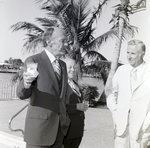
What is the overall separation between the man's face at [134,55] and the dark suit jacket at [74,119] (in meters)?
0.69

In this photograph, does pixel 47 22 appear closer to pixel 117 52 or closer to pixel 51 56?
pixel 51 56

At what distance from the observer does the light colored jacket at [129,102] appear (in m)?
2.24

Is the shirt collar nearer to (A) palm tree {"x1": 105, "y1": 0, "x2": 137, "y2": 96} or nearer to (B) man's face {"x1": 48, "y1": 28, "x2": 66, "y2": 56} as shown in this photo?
(B) man's face {"x1": 48, "y1": 28, "x2": 66, "y2": 56}

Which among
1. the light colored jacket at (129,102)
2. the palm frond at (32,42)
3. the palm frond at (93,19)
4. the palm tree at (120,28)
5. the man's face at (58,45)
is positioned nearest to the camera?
the light colored jacket at (129,102)

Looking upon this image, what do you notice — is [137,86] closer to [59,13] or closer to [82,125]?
[82,125]

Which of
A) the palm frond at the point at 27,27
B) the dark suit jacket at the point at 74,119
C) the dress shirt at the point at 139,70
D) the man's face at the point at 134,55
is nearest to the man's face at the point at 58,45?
the palm frond at the point at 27,27

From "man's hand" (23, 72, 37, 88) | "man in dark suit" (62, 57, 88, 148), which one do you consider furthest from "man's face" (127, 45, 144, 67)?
"man's hand" (23, 72, 37, 88)

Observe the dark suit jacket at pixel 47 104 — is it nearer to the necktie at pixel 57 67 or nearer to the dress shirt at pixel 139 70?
the necktie at pixel 57 67

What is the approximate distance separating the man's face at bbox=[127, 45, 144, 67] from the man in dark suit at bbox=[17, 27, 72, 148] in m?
0.70

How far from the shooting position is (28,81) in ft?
8.10

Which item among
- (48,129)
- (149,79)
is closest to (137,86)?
(149,79)

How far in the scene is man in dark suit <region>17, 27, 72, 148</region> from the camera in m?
2.55

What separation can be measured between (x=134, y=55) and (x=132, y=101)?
43cm

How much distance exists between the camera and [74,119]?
2.58 meters
